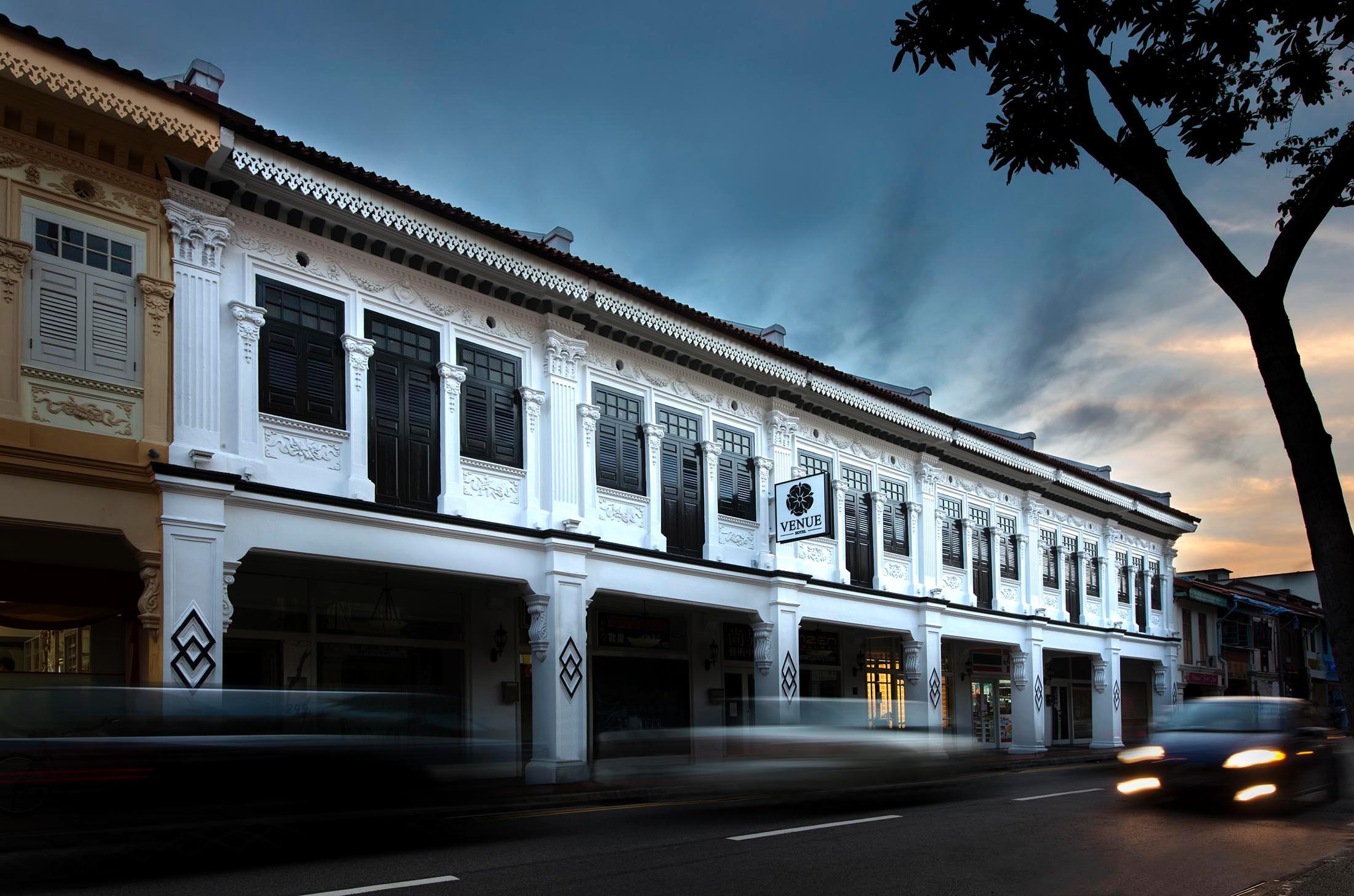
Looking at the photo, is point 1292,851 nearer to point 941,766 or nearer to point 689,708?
point 941,766

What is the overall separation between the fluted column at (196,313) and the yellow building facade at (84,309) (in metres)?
0.15

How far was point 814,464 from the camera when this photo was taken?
24234mm

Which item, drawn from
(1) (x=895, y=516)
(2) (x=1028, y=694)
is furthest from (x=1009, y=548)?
(1) (x=895, y=516)

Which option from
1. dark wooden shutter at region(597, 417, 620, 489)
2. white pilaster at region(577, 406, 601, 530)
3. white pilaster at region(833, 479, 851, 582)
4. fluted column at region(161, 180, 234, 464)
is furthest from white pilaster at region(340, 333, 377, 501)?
white pilaster at region(833, 479, 851, 582)

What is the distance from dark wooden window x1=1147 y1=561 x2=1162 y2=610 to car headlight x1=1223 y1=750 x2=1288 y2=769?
91.4 feet

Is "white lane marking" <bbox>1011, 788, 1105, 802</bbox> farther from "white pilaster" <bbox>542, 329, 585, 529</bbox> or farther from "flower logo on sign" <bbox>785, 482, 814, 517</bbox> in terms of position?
"white pilaster" <bbox>542, 329, 585, 529</bbox>

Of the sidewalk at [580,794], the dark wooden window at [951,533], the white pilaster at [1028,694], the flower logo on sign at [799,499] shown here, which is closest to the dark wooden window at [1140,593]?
the white pilaster at [1028,694]

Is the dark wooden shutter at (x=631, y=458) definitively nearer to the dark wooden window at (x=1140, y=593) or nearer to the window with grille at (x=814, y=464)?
the window with grille at (x=814, y=464)

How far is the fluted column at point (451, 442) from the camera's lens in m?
16.6

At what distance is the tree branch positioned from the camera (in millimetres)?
4848

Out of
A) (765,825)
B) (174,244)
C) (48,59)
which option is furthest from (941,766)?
(48,59)

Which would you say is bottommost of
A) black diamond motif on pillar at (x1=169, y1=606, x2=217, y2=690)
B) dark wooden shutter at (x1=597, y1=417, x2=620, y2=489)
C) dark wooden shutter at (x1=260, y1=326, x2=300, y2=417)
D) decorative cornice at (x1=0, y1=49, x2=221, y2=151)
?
black diamond motif on pillar at (x1=169, y1=606, x2=217, y2=690)

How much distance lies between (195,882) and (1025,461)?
1048 inches

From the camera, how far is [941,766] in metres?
14.0
